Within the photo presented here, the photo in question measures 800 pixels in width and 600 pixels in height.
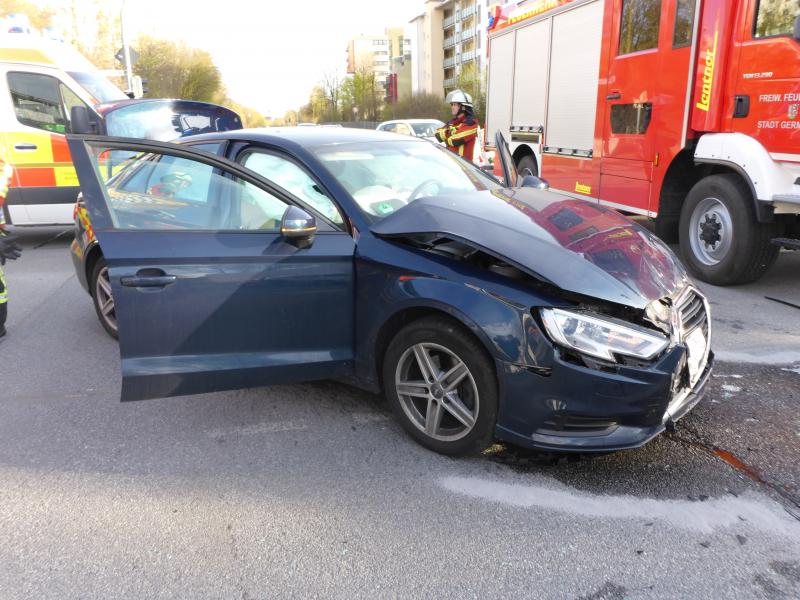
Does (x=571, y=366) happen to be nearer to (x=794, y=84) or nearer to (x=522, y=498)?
(x=522, y=498)

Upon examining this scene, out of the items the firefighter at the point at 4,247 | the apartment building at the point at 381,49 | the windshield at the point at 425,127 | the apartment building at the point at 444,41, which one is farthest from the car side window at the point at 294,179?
the apartment building at the point at 381,49

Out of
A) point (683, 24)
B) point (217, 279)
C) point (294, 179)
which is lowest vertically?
point (217, 279)

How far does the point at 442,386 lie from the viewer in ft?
9.55

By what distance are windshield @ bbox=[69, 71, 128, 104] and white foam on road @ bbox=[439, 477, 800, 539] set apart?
8417 mm

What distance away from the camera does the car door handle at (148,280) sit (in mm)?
2900

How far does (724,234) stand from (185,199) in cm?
480

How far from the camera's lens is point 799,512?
2.51 m

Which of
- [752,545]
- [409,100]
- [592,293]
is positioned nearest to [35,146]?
[592,293]

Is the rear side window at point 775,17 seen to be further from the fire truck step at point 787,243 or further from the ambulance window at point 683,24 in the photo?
the fire truck step at point 787,243

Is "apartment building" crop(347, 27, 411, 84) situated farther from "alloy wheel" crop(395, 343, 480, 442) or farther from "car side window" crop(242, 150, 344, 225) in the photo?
"alloy wheel" crop(395, 343, 480, 442)

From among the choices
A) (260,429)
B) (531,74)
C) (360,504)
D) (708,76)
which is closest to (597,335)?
(360,504)

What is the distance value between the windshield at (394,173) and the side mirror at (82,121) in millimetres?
4797

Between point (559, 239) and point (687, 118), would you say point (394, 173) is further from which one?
point (687, 118)

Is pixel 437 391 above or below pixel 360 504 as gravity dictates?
above
